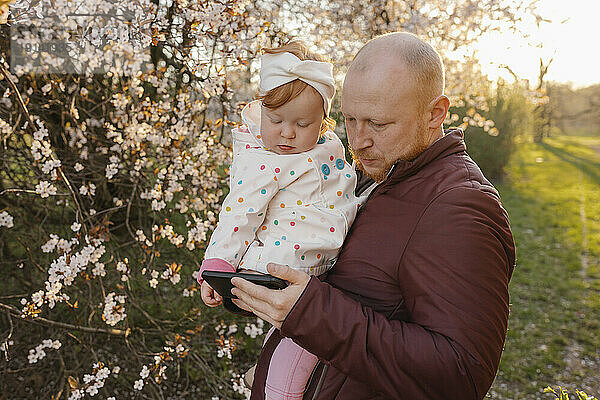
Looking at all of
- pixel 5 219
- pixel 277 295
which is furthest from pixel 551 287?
pixel 277 295

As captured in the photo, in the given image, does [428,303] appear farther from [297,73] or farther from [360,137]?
[297,73]

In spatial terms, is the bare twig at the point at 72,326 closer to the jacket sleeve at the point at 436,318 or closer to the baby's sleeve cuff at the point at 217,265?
the baby's sleeve cuff at the point at 217,265

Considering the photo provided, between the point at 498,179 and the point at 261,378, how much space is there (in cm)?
1124

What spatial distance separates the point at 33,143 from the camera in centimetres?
312

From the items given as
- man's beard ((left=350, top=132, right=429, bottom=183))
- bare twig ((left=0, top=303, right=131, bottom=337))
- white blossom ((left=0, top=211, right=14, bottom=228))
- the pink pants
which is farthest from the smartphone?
white blossom ((left=0, top=211, right=14, bottom=228))

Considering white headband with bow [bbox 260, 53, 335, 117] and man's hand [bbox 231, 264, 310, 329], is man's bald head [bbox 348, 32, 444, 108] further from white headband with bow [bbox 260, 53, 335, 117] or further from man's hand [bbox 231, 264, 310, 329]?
man's hand [bbox 231, 264, 310, 329]

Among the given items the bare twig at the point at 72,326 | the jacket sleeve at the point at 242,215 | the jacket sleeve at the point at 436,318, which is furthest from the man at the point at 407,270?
the bare twig at the point at 72,326

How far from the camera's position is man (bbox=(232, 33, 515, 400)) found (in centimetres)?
118

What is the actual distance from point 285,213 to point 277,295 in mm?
376

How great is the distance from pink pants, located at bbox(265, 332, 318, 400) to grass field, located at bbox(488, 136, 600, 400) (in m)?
3.54

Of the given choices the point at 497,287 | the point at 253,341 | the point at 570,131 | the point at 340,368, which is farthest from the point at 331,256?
the point at 570,131

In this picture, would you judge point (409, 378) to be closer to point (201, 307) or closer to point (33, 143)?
point (33, 143)

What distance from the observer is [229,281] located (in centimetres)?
140

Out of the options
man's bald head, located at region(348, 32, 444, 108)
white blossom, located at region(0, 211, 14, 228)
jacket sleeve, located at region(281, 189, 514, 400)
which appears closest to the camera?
jacket sleeve, located at region(281, 189, 514, 400)
